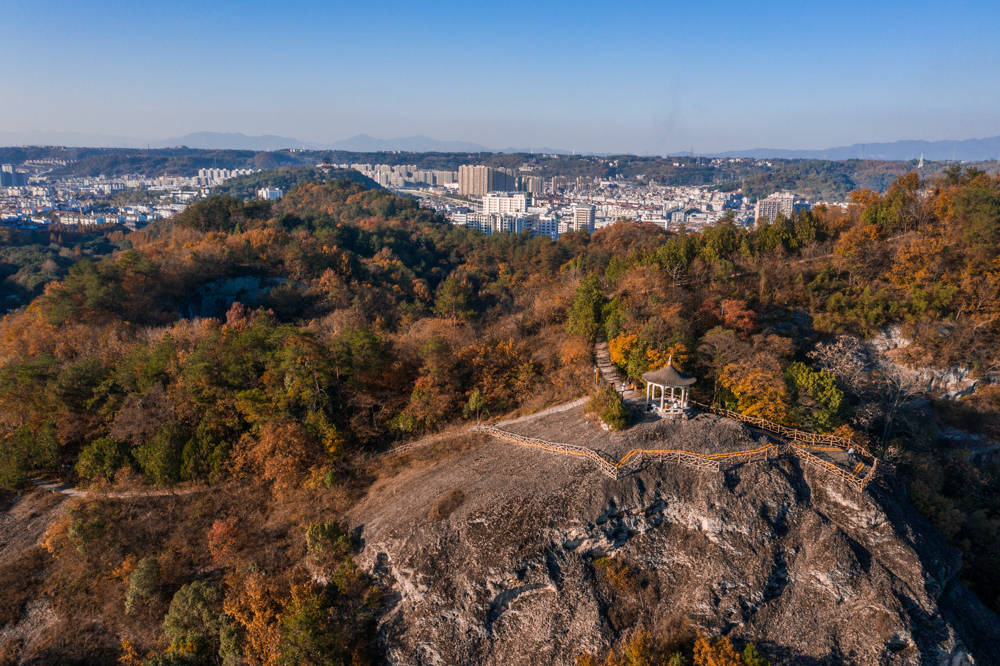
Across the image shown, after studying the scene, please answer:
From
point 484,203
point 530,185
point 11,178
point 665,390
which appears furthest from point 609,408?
Answer: point 11,178

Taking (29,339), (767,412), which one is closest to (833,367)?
(767,412)

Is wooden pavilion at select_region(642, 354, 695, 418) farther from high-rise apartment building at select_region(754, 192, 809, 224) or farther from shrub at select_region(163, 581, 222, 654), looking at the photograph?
high-rise apartment building at select_region(754, 192, 809, 224)

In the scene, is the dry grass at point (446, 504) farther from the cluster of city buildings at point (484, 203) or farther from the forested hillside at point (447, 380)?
the cluster of city buildings at point (484, 203)

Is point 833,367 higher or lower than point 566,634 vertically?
higher


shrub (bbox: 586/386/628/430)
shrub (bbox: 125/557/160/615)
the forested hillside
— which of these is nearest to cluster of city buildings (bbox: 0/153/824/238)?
the forested hillside

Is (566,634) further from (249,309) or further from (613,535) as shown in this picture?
(249,309)

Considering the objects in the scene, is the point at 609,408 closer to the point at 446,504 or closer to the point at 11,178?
the point at 446,504

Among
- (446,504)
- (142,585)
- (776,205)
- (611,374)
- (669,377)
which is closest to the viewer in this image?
(142,585)
